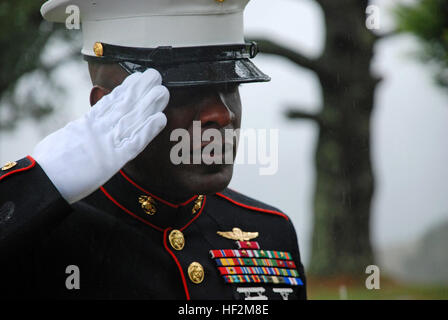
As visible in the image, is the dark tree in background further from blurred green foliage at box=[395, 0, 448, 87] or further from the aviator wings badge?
the aviator wings badge

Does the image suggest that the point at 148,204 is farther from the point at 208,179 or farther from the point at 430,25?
the point at 430,25

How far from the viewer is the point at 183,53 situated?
2.16 meters

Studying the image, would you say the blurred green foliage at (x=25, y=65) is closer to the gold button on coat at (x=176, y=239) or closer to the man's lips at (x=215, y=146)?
the gold button on coat at (x=176, y=239)

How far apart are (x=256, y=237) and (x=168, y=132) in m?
0.61

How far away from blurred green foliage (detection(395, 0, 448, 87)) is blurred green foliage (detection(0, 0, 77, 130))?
2615mm

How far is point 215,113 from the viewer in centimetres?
209

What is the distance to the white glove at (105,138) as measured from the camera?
196 cm

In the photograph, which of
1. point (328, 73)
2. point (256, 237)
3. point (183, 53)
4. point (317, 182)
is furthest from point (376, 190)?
point (183, 53)

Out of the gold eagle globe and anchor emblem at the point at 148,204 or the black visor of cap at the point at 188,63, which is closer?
the black visor of cap at the point at 188,63

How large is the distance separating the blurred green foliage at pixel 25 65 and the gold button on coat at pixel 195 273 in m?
4.62

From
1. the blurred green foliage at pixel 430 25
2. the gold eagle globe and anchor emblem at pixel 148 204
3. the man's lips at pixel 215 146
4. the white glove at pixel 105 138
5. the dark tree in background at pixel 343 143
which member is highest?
the white glove at pixel 105 138

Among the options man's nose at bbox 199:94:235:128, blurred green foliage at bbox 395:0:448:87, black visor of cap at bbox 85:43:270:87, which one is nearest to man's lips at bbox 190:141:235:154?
man's nose at bbox 199:94:235:128

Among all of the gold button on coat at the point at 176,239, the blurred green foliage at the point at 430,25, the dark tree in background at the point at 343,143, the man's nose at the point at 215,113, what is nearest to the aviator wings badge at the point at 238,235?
the gold button on coat at the point at 176,239

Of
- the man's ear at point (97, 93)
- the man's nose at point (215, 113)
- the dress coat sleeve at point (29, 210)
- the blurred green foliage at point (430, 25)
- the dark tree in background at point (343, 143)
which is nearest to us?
the dress coat sleeve at point (29, 210)
